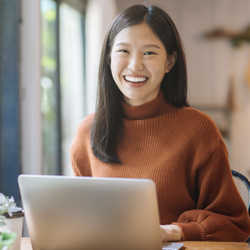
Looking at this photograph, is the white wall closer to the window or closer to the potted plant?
the window

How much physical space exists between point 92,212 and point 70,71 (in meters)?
2.40

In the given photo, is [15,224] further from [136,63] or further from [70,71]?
[70,71]

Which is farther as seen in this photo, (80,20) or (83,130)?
(80,20)

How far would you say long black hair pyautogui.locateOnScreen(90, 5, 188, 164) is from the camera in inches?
51.2

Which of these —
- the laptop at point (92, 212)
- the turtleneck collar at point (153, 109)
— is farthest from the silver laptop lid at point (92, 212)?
the turtleneck collar at point (153, 109)

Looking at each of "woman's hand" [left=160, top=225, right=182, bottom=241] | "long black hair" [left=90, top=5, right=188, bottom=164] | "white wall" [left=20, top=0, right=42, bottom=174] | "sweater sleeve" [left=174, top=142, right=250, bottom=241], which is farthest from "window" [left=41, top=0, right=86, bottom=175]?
"woman's hand" [left=160, top=225, right=182, bottom=241]

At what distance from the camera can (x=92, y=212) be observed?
0.87 m

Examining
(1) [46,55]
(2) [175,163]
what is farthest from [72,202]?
(1) [46,55]

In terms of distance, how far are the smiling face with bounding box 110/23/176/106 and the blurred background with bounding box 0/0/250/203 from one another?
0.94ft

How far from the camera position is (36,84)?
222 centimetres

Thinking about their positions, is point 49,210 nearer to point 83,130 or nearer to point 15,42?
point 83,130

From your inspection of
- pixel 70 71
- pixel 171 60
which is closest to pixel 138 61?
pixel 171 60

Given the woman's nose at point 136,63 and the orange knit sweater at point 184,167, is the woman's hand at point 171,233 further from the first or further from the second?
the woman's nose at point 136,63

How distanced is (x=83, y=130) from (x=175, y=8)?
8.98 ft
